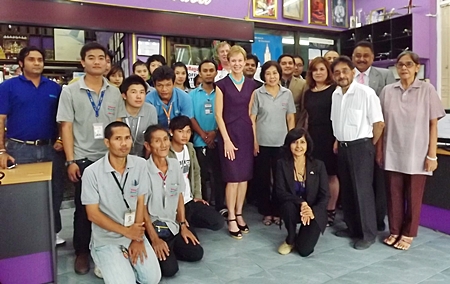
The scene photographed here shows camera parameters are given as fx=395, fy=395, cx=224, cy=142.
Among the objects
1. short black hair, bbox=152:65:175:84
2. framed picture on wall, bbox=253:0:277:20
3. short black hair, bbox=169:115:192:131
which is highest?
framed picture on wall, bbox=253:0:277:20

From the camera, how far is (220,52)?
3871 mm

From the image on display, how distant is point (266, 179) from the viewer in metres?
3.54

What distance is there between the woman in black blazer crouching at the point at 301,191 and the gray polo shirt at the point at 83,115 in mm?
1320

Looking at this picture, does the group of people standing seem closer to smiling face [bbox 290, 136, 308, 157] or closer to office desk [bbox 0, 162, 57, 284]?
smiling face [bbox 290, 136, 308, 157]

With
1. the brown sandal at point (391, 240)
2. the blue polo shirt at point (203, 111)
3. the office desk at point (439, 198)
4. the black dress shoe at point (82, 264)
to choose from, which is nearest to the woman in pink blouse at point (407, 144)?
the brown sandal at point (391, 240)

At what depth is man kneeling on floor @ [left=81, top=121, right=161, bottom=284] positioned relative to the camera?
2289 millimetres

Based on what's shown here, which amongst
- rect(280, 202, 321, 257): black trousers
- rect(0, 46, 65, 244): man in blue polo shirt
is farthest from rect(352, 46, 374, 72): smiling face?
rect(0, 46, 65, 244): man in blue polo shirt

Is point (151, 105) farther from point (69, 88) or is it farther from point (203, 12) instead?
point (203, 12)

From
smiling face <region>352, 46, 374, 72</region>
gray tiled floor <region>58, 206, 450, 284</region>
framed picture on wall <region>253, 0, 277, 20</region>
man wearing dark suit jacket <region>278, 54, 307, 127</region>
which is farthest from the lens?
framed picture on wall <region>253, 0, 277, 20</region>

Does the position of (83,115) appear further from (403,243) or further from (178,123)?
(403,243)

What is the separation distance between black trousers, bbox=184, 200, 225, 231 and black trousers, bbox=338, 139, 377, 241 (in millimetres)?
1019

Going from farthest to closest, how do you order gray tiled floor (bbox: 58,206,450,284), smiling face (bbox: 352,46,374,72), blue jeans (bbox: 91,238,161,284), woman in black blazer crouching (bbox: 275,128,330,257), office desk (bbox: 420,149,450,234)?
smiling face (bbox: 352,46,374,72) → office desk (bbox: 420,149,450,234) → woman in black blazer crouching (bbox: 275,128,330,257) → gray tiled floor (bbox: 58,206,450,284) → blue jeans (bbox: 91,238,161,284)

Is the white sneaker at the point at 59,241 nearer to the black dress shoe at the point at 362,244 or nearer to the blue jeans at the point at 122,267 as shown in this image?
the blue jeans at the point at 122,267

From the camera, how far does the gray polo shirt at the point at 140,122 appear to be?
2.79 m
